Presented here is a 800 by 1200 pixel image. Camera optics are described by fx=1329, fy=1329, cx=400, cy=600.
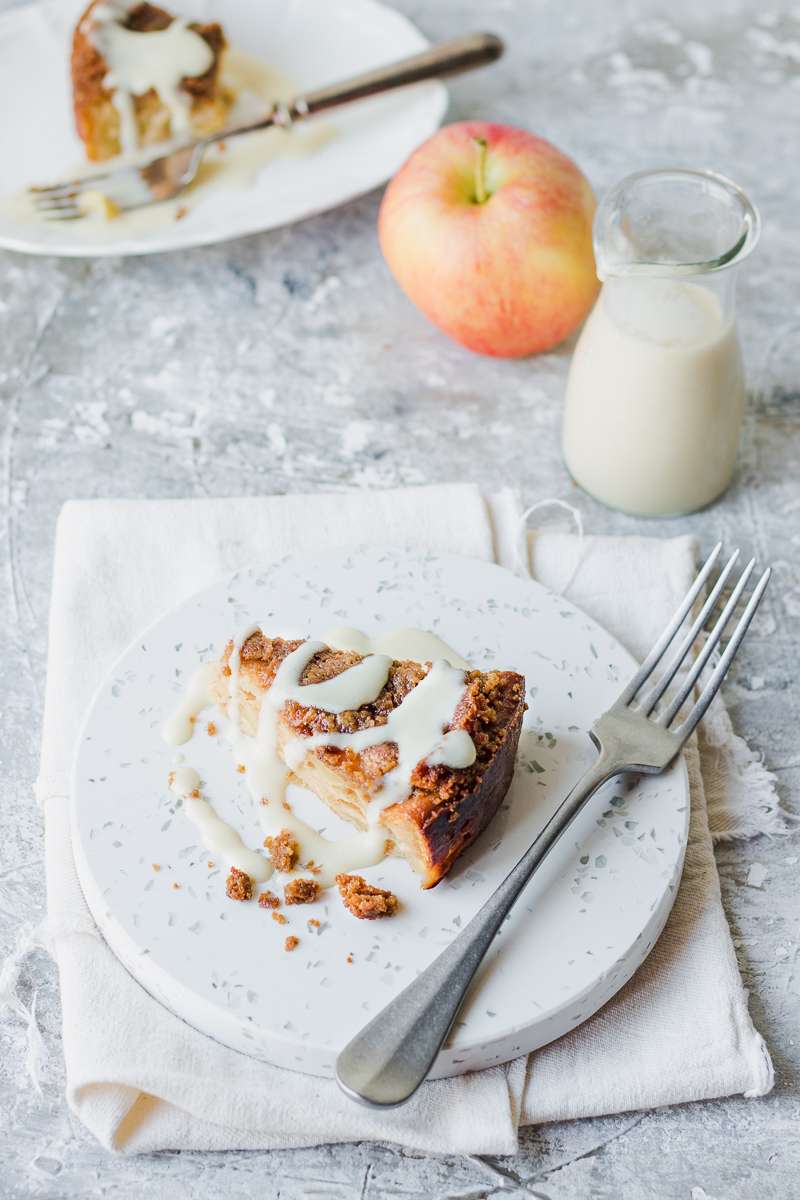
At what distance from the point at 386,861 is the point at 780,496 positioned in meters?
0.83

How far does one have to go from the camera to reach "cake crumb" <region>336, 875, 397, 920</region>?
1.25 m

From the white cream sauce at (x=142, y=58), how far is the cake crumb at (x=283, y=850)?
1368 mm

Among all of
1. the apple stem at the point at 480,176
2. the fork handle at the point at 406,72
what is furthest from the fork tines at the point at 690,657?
the fork handle at the point at 406,72

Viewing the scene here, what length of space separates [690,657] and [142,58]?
4.44 feet

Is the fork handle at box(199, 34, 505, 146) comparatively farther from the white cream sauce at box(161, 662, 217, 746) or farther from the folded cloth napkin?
the white cream sauce at box(161, 662, 217, 746)

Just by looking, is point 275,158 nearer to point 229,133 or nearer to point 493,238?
point 229,133

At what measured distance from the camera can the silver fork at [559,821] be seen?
3.70 ft

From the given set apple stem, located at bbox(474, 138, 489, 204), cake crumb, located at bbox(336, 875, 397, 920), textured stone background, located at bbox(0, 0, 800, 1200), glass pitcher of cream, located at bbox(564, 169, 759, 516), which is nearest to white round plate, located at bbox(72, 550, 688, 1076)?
cake crumb, located at bbox(336, 875, 397, 920)

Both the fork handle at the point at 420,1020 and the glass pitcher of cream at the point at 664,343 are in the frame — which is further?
the glass pitcher of cream at the point at 664,343

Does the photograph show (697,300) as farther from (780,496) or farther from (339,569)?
(339,569)

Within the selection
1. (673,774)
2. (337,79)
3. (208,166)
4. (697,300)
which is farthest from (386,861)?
(337,79)

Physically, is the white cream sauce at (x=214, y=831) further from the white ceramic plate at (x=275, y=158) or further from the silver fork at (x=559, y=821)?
the white ceramic plate at (x=275, y=158)

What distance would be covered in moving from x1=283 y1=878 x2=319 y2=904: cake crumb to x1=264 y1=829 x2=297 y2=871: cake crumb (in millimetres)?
28

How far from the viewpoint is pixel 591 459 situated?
1.76 meters
